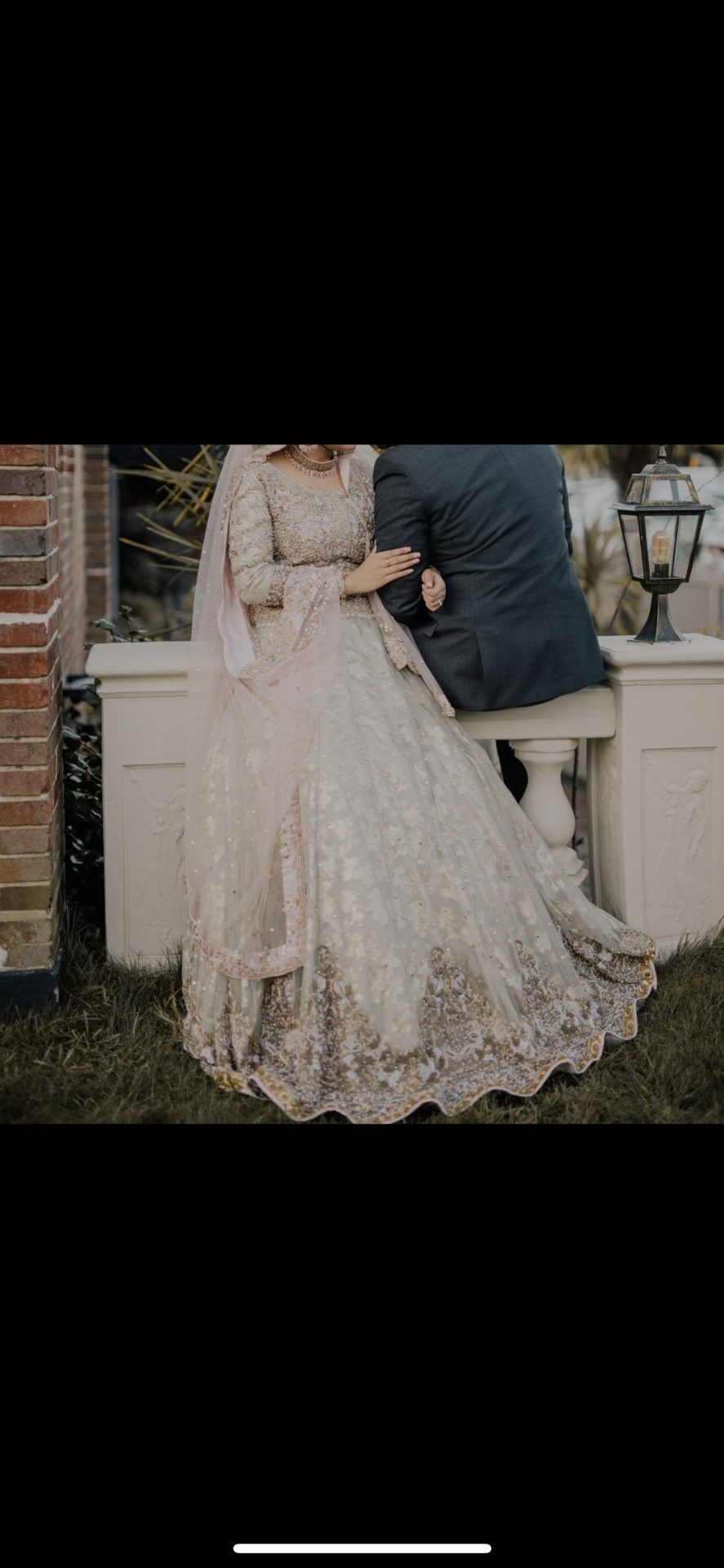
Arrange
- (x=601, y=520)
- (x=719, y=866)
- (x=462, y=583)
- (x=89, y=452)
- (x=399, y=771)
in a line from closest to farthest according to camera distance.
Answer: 1. (x=399, y=771)
2. (x=462, y=583)
3. (x=719, y=866)
4. (x=601, y=520)
5. (x=89, y=452)

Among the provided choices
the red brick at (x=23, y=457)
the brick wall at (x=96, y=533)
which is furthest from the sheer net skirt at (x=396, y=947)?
the brick wall at (x=96, y=533)

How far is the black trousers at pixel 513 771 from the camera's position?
12.8 ft

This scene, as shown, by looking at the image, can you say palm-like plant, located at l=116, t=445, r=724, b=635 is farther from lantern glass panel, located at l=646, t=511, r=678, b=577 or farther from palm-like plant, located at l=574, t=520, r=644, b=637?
lantern glass panel, located at l=646, t=511, r=678, b=577

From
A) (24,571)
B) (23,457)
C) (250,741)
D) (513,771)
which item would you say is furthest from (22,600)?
(513,771)

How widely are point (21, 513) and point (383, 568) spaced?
2.70ft

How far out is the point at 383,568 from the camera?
3180 millimetres

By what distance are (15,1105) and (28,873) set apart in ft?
1.80

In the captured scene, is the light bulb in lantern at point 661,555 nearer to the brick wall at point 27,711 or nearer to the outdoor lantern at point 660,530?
the outdoor lantern at point 660,530

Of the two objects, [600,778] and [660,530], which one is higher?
[660,530]

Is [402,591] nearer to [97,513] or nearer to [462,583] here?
[462,583]

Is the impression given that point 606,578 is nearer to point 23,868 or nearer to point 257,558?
point 257,558

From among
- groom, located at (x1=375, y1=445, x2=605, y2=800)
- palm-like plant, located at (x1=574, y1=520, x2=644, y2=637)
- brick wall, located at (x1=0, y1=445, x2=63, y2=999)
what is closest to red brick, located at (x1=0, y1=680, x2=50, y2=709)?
brick wall, located at (x1=0, y1=445, x2=63, y2=999)

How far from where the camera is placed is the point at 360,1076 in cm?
288

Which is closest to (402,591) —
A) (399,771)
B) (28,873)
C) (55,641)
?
(399,771)
